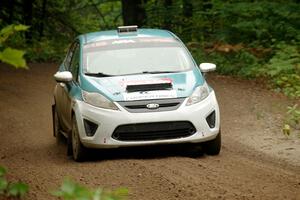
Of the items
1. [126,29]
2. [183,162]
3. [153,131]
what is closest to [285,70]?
[126,29]

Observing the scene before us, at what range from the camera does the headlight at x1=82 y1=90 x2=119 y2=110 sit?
916cm

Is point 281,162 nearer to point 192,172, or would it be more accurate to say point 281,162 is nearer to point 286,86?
point 192,172

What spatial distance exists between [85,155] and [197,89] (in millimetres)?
1739

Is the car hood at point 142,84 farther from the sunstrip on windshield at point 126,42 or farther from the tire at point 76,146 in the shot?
the sunstrip on windshield at point 126,42

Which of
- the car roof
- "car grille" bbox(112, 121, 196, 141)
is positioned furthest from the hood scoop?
the car roof

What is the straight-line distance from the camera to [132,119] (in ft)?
29.7

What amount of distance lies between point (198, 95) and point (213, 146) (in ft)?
2.52

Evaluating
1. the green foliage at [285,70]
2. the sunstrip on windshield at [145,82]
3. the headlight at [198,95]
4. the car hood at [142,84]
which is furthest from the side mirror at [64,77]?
the green foliage at [285,70]

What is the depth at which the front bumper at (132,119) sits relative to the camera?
29.8 feet

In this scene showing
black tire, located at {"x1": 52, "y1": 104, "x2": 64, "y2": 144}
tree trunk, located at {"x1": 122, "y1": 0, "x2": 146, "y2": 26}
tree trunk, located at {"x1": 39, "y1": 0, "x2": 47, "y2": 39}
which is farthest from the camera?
tree trunk, located at {"x1": 39, "y1": 0, "x2": 47, "y2": 39}

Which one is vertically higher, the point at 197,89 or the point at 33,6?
the point at 197,89

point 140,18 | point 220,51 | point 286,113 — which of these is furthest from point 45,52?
point 286,113

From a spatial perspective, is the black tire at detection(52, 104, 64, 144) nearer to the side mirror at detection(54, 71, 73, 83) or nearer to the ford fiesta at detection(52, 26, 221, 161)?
the ford fiesta at detection(52, 26, 221, 161)

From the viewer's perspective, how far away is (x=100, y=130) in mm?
9156
